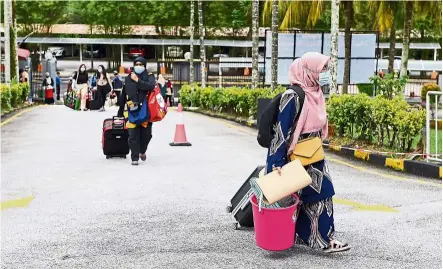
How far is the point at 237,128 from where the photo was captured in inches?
687

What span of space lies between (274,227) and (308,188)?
0.50 meters

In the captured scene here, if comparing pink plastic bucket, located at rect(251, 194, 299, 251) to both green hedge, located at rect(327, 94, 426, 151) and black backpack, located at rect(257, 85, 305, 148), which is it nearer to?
black backpack, located at rect(257, 85, 305, 148)

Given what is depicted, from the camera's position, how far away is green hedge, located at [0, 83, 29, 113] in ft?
71.0

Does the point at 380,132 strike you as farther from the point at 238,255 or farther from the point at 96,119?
the point at 96,119

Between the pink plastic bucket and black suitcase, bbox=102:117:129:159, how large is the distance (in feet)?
18.9

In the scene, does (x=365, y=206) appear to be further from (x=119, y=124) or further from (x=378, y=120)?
(x=119, y=124)

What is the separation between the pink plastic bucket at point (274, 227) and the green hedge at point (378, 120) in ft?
18.7

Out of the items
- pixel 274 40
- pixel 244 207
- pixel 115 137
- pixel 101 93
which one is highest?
pixel 274 40

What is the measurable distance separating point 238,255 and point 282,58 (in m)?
17.0

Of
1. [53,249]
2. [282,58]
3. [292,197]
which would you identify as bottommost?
[53,249]

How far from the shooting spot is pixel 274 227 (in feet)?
17.7

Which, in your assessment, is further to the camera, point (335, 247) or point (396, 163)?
point (396, 163)

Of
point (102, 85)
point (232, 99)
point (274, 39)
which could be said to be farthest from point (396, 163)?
point (102, 85)

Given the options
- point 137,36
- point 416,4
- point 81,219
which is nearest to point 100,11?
point 137,36
